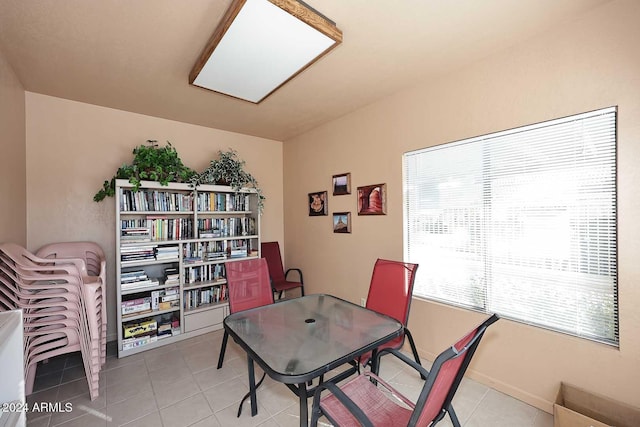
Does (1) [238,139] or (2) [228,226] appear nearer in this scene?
(2) [228,226]

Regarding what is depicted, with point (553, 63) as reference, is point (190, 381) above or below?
below

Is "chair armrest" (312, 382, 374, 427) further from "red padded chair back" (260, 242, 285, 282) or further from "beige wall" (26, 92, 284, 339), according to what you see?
"beige wall" (26, 92, 284, 339)

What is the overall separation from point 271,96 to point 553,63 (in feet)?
7.98

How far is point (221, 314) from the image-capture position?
3367 mm

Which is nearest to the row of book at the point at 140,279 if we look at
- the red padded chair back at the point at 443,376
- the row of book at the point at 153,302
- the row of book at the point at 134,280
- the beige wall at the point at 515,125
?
the row of book at the point at 134,280

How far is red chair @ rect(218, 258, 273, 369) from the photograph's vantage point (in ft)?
7.61

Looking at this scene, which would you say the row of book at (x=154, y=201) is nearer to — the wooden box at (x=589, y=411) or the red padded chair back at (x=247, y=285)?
the red padded chair back at (x=247, y=285)

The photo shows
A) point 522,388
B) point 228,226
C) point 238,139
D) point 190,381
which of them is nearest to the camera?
point 522,388

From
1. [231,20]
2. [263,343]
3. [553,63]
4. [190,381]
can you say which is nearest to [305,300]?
[263,343]

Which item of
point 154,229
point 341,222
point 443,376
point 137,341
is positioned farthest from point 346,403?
point 154,229

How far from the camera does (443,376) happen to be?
3.19 ft

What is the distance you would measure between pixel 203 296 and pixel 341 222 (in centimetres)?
206

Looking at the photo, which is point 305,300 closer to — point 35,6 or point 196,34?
point 196,34

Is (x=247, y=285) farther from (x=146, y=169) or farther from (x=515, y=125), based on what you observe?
(x=515, y=125)
